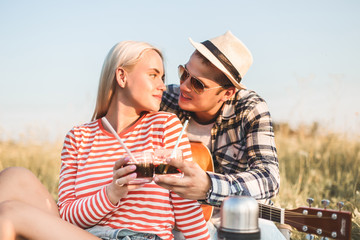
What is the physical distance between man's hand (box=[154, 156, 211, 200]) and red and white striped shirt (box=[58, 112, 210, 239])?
0.19 meters

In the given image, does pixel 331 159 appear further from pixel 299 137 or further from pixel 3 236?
pixel 3 236

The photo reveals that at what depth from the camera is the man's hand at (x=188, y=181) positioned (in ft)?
8.41

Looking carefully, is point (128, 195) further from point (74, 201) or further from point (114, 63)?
point (114, 63)

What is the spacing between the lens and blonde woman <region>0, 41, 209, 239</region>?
2748mm

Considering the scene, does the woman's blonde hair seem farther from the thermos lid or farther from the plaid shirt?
the thermos lid

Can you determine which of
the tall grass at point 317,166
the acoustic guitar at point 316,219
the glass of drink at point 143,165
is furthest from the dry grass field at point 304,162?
the glass of drink at point 143,165

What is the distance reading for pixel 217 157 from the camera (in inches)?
155

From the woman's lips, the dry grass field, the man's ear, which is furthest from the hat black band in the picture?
the dry grass field

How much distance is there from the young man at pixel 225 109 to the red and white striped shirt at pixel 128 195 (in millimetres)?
709

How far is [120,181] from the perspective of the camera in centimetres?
254

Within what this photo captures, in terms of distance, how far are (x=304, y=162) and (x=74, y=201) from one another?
Result: 512 centimetres

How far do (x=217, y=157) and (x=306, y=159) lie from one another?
375 centimetres

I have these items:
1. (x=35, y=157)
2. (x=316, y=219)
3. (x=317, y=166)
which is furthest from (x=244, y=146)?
(x=35, y=157)

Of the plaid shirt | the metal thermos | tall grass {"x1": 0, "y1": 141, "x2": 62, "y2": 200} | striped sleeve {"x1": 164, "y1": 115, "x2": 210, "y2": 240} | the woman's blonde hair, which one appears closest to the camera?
the metal thermos
